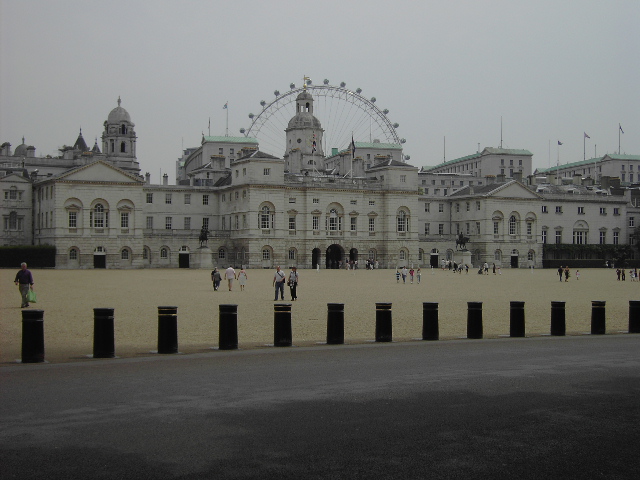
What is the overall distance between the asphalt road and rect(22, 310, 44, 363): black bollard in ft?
1.76

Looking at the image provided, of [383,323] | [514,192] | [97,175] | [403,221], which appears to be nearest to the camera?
[383,323]

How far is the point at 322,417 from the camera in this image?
33.7 ft

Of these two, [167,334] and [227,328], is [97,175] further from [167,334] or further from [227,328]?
[167,334]

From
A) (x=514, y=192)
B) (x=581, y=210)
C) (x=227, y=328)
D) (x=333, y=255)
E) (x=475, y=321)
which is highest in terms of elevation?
(x=514, y=192)

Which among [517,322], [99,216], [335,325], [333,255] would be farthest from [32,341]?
[333,255]

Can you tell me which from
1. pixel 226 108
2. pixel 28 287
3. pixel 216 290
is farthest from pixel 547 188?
pixel 28 287

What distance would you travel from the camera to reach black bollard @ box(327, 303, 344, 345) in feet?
59.6

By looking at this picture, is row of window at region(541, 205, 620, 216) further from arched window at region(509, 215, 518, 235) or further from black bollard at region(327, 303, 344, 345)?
black bollard at region(327, 303, 344, 345)

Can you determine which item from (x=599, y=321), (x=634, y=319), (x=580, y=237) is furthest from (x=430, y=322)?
(x=580, y=237)

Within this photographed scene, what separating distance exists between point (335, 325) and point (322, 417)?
7.95m

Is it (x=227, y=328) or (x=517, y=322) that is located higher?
(x=227, y=328)

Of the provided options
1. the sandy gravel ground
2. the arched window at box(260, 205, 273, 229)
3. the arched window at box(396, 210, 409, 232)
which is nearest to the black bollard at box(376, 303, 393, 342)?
the sandy gravel ground

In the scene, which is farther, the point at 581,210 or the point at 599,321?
the point at 581,210

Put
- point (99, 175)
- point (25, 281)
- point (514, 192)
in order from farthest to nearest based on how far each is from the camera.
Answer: point (514, 192) → point (99, 175) → point (25, 281)
